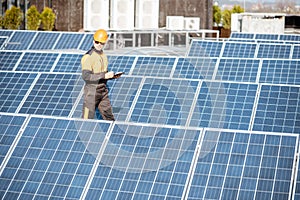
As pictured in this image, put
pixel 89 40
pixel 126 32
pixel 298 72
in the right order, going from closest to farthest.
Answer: pixel 298 72, pixel 89 40, pixel 126 32

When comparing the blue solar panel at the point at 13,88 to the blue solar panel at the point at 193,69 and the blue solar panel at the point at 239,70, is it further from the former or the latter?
the blue solar panel at the point at 239,70

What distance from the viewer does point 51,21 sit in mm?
40188

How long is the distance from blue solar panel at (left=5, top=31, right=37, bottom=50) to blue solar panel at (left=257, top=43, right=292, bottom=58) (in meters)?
7.30

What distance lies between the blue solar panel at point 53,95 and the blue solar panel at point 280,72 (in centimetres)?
489

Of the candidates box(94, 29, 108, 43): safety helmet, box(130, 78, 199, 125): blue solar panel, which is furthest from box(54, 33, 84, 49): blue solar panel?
box(94, 29, 108, 43): safety helmet

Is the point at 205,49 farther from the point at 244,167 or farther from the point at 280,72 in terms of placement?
the point at 244,167

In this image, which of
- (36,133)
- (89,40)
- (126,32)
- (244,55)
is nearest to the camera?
(36,133)

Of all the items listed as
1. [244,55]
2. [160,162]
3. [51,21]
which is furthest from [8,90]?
[51,21]

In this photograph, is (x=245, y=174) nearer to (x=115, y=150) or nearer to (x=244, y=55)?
(x=115, y=150)

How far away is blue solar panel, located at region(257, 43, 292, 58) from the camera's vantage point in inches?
947

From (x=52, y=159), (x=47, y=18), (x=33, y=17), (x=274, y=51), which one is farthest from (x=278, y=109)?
(x=33, y=17)

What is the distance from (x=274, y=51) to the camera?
24.3 metres

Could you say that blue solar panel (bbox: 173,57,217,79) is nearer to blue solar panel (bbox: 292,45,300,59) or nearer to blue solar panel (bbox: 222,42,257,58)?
blue solar panel (bbox: 292,45,300,59)

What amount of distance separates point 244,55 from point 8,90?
1165 cm
